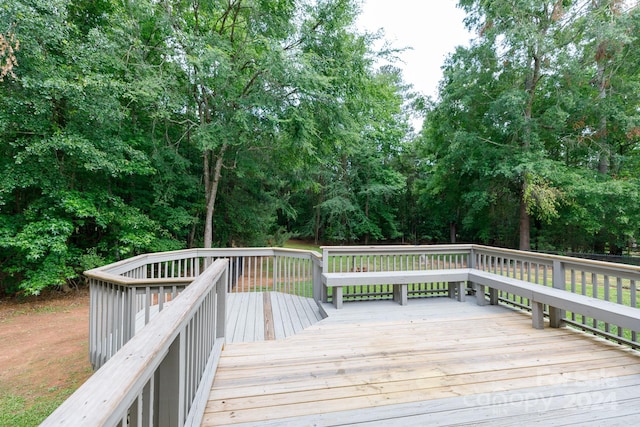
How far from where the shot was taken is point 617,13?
30.5 feet

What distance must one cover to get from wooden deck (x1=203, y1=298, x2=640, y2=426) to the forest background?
5624 millimetres

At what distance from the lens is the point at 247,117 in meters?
7.38

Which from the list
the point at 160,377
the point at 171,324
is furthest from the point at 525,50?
the point at 160,377

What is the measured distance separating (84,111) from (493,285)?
26.9 ft

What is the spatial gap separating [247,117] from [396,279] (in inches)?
218

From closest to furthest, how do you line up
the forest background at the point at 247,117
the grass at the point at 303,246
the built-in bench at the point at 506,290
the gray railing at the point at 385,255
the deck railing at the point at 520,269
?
the built-in bench at the point at 506,290 → the deck railing at the point at 520,269 → the gray railing at the point at 385,255 → the forest background at the point at 247,117 → the grass at the point at 303,246

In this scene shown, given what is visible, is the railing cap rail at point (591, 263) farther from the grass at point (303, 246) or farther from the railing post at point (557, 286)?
the grass at point (303, 246)

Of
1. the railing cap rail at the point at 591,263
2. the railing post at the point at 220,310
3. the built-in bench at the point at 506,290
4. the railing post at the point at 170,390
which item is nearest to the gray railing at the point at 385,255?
the built-in bench at the point at 506,290

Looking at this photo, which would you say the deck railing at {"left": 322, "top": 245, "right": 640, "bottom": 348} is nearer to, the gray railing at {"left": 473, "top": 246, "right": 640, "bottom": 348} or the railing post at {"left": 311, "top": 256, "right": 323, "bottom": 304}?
the gray railing at {"left": 473, "top": 246, "right": 640, "bottom": 348}

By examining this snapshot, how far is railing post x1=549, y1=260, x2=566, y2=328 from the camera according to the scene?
134 inches

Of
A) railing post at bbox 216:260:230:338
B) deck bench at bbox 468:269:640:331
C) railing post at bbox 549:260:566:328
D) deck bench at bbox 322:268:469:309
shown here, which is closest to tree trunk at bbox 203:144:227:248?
deck bench at bbox 322:268:469:309

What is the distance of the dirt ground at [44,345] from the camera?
11.1 feet

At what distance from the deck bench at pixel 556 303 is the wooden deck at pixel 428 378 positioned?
239mm

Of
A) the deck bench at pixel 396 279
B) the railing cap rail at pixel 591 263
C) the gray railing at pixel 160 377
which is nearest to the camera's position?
the gray railing at pixel 160 377
